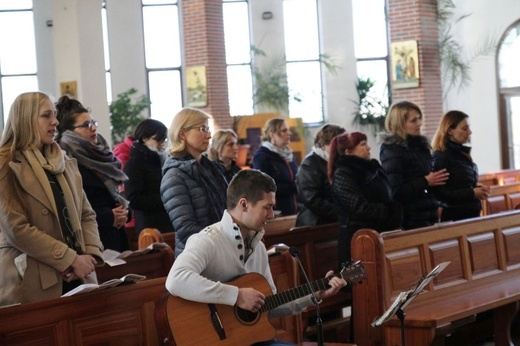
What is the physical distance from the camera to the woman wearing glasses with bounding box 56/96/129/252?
5.19m

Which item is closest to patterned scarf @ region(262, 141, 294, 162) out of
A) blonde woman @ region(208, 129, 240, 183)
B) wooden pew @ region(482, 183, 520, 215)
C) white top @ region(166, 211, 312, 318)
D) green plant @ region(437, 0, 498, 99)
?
blonde woman @ region(208, 129, 240, 183)

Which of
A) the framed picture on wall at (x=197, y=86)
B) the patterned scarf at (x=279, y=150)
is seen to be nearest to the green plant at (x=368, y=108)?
the framed picture on wall at (x=197, y=86)

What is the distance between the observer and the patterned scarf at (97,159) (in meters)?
5.16

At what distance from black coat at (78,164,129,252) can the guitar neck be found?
1585mm

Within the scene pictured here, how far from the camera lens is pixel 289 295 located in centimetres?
409

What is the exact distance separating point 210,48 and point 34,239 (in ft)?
40.5

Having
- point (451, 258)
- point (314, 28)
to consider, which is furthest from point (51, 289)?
point (314, 28)

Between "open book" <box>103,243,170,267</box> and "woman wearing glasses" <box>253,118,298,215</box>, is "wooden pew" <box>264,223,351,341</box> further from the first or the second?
"woman wearing glasses" <box>253,118,298,215</box>

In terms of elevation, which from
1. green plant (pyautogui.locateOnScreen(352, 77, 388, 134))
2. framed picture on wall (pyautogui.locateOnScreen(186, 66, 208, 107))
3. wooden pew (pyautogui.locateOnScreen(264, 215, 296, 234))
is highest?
framed picture on wall (pyautogui.locateOnScreen(186, 66, 208, 107))

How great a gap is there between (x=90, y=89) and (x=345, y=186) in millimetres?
8004

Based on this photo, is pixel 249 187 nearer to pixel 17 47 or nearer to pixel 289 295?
pixel 289 295

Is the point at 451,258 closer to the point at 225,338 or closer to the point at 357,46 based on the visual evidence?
the point at 225,338

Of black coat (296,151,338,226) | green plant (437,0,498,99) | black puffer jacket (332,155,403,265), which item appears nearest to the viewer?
black puffer jacket (332,155,403,265)

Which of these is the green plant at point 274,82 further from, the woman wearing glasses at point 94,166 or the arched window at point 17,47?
the woman wearing glasses at point 94,166
